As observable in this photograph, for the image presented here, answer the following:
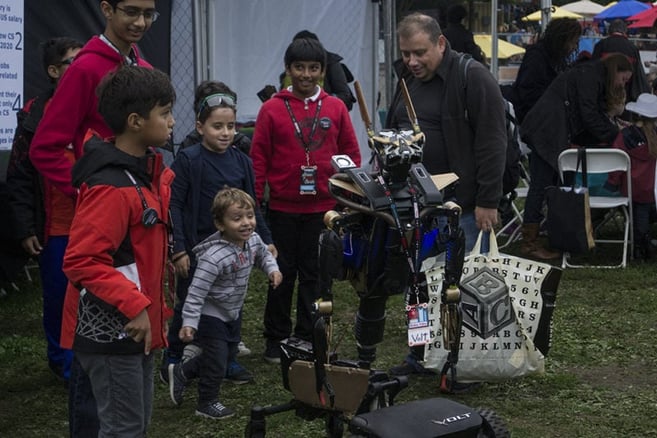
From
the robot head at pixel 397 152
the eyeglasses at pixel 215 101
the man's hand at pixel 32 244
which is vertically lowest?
the man's hand at pixel 32 244

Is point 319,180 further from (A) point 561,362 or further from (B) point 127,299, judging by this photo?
(B) point 127,299

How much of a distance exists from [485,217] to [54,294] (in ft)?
7.43

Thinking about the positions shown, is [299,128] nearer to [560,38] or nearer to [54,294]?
[54,294]

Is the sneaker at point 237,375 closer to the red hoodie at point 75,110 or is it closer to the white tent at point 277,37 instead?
the red hoodie at point 75,110

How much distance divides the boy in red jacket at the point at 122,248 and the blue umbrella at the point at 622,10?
2608 centimetres

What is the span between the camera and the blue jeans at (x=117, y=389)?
3.38m

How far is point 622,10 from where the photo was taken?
28.2m

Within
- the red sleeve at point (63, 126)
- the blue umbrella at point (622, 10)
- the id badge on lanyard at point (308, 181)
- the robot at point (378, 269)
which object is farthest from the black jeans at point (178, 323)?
the blue umbrella at point (622, 10)

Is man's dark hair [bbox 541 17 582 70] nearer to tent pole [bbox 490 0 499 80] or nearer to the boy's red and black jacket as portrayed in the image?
tent pole [bbox 490 0 499 80]

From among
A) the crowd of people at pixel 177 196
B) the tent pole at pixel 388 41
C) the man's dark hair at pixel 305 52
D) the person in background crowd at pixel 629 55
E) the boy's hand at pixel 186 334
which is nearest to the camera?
the crowd of people at pixel 177 196

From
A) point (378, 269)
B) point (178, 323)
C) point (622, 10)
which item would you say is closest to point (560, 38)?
point (178, 323)

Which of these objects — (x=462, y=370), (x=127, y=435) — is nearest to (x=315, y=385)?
(x=127, y=435)

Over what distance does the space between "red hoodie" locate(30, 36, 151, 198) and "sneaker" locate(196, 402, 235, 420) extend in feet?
4.54

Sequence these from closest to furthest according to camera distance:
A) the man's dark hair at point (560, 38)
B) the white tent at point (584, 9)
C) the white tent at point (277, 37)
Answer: the man's dark hair at point (560, 38) < the white tent at point (277, 37) < the white tent at point (584, 9)
